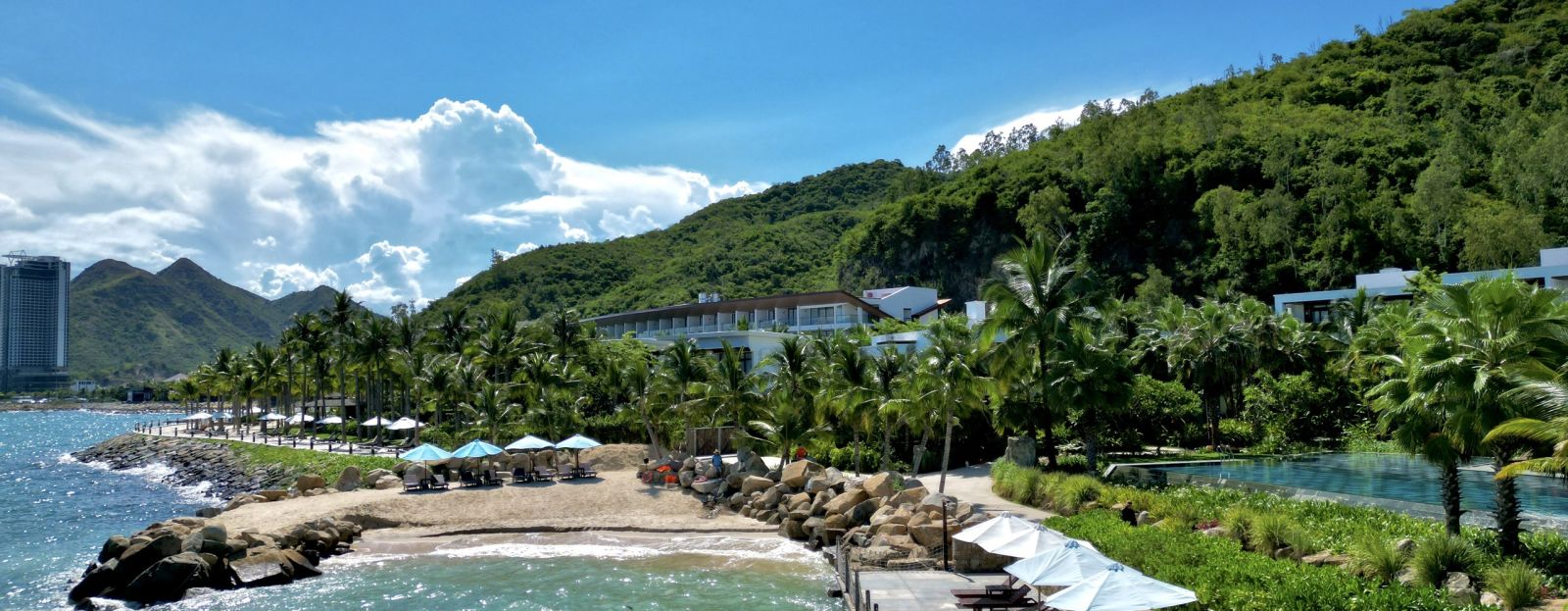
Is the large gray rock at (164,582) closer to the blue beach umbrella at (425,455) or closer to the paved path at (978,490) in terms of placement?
the blue beach umbrella at (425,455)

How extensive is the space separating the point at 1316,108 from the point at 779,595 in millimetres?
86730

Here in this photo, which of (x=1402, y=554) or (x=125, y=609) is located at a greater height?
(x=1402, y=554)

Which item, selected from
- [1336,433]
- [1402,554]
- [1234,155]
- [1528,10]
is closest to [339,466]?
[1402,554]

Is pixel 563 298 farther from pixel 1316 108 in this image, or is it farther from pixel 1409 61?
pixel 1409 61

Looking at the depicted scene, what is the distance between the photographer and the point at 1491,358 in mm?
16125

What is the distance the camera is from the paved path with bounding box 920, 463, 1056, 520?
25.6 m

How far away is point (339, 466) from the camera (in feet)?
149

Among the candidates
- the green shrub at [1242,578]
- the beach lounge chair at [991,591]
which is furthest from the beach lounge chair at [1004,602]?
the green shrub at [1242,578]

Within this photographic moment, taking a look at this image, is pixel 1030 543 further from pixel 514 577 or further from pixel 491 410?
pixel 491 410

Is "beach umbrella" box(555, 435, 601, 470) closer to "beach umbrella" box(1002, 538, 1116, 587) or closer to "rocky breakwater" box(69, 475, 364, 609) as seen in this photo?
"rocky breakwater" box(69, 475, 364, 609)

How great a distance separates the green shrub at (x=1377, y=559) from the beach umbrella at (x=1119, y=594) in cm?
457

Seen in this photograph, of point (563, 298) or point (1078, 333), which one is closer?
point (1078, 333)

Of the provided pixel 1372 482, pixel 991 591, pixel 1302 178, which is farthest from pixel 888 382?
pixel 1302 178

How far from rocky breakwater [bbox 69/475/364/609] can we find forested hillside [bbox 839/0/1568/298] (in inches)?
2500
